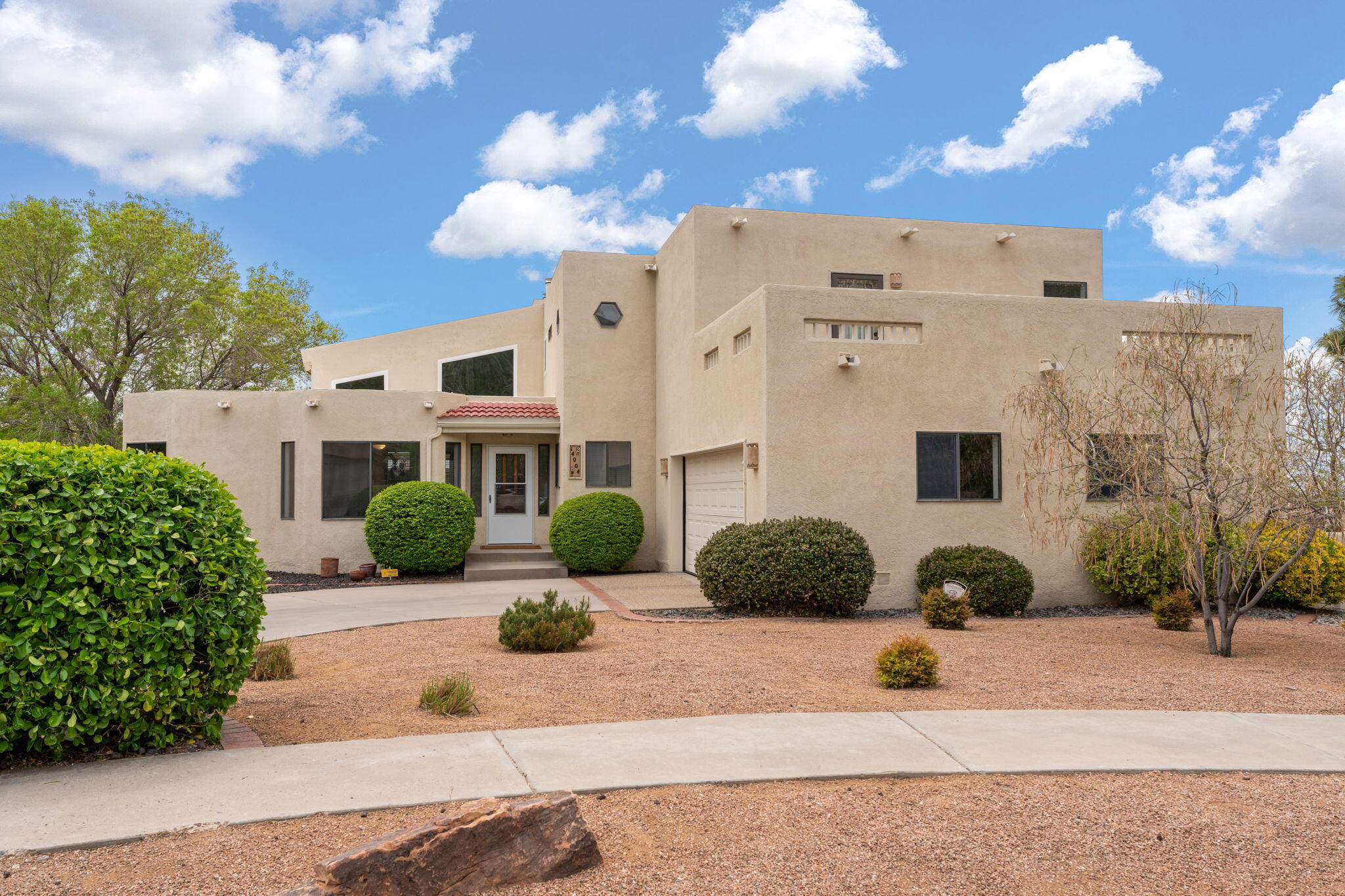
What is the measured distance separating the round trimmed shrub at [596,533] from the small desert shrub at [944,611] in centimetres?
736

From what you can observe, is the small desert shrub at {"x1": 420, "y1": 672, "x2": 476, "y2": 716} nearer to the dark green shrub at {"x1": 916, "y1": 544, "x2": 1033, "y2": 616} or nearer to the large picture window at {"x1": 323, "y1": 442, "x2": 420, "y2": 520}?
the dark green shrub at {"x1": 916, "y1": 544, "x2": 1033, "y2": 616}

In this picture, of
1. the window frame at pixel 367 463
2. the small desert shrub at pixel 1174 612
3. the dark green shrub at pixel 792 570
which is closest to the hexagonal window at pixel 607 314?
the window frame at pixel 367 463

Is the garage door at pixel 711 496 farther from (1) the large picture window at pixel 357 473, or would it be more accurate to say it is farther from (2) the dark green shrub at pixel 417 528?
(1) the large picture window at pixel 357 473

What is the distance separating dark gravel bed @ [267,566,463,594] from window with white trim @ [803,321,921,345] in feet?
26.6

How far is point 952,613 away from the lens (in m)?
10.2

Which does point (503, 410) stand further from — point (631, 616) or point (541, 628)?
point (541, 628)

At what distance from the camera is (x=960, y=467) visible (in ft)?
40.8

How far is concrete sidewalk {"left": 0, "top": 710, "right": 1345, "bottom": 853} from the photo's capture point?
414cm

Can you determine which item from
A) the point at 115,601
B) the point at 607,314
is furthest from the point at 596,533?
the point at 115,601

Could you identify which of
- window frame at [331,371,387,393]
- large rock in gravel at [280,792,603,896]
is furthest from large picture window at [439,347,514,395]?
large rock in gravel at [280,792,603,896]

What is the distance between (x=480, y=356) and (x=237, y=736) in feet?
54.4

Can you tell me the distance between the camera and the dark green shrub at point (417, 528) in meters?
16.1

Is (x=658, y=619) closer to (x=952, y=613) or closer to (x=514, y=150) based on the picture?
(x=952, y=613)

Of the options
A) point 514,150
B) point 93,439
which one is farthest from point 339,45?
point 93,439
